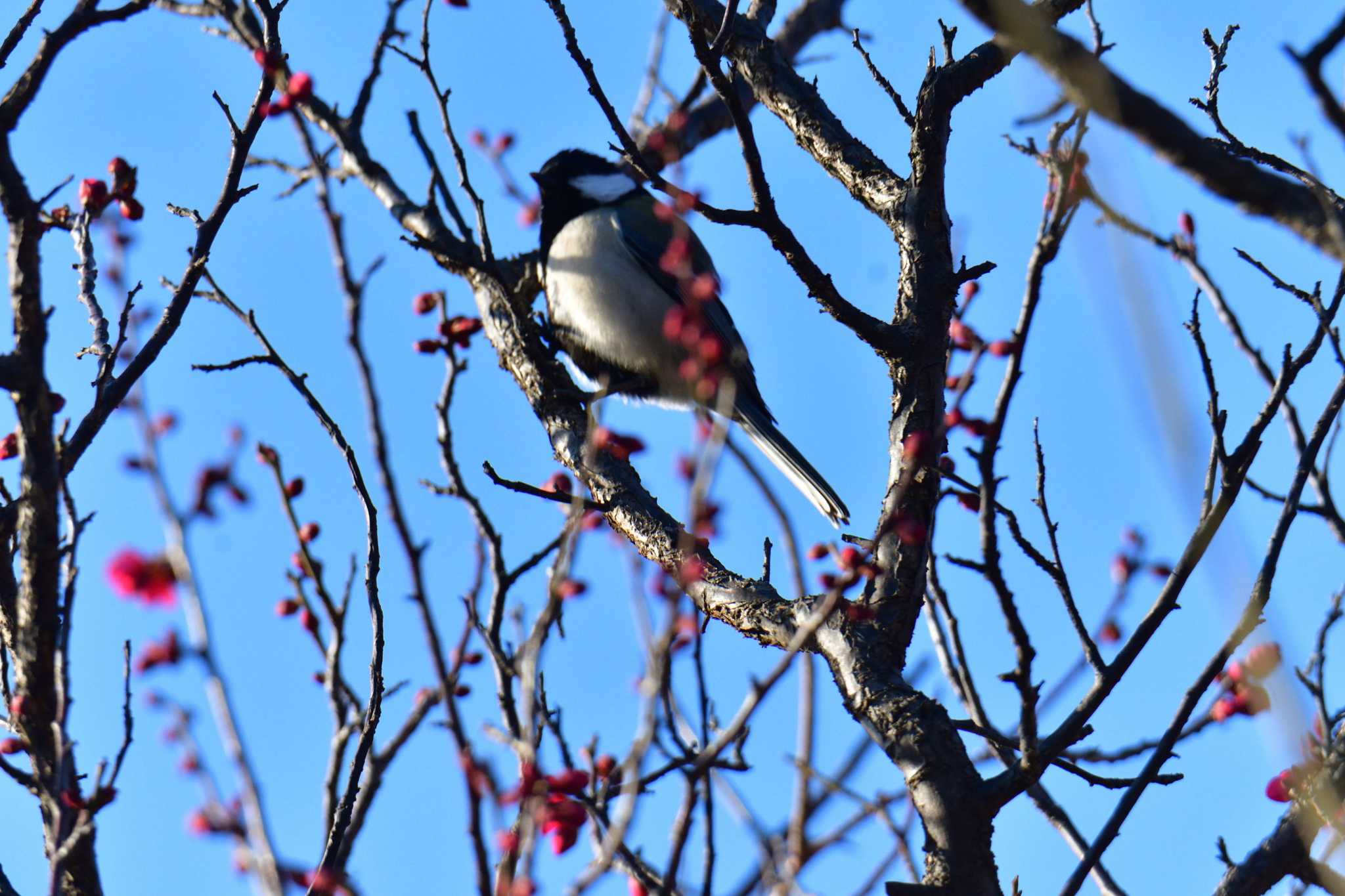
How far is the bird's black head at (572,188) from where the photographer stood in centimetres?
581

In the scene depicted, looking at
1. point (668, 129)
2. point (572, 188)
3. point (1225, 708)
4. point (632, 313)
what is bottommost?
point (1225, 708)

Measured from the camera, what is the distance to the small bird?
192 inches

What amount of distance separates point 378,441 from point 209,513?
0.67 m

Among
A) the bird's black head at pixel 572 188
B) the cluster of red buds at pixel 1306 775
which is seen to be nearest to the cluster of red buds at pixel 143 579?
the cluster of red buds at pixel 1306 775

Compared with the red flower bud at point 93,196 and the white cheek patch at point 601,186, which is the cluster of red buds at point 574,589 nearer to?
the red flower bud at point 93,196

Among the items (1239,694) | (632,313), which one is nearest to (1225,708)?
(1239,694)

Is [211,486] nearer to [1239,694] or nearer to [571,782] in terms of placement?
[571,782]

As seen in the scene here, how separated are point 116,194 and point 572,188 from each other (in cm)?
321

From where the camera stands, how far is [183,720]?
5.68ft

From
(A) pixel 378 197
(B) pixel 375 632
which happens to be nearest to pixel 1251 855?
(B) pixel 375 632

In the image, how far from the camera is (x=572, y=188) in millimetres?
5965

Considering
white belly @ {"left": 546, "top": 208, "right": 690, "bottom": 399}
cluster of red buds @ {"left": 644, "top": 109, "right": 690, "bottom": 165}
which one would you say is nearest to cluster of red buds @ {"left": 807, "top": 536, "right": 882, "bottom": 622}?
cluster of red buds @ {"left": 644, "top": 109, "right": 690, "bottom": 165}

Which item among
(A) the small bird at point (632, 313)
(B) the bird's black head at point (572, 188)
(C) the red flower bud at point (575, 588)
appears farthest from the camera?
(B) the bird's black head at point (572, 188)

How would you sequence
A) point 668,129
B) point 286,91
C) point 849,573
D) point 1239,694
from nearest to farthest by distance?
point 849,573
point 286,91
point 1239,694
point 668,129
